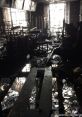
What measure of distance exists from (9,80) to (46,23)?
610 inches

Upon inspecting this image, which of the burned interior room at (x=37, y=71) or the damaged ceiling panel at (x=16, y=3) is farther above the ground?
the damaged ceiling panel at (x=16, y=3)

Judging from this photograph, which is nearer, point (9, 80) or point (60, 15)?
point (9, 80)

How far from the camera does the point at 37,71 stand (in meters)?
6.05

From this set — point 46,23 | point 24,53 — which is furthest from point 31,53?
point 46,23

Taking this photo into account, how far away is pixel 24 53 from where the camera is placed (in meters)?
10.6

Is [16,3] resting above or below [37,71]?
above

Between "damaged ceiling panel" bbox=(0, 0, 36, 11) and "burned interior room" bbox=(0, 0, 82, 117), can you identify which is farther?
"damaged ceiling panel" bbox=(0, 0, 36, 11)

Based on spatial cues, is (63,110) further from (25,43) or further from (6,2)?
(6,2)

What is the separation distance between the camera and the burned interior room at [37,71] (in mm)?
4129

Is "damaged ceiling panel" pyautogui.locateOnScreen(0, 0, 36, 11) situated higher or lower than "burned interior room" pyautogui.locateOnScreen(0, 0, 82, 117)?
higher

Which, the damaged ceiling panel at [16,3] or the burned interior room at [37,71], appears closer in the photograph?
the burned interior room at [37,71]

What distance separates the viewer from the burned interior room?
13.5ft

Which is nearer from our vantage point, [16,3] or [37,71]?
[37,71]

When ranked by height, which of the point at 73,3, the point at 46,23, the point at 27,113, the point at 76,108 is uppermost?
the point at 73,3
